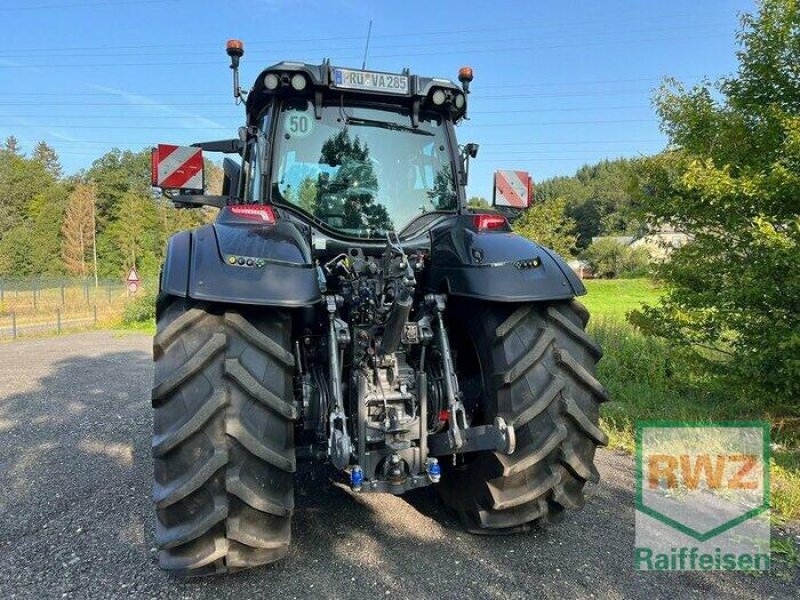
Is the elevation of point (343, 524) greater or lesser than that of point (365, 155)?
lesser

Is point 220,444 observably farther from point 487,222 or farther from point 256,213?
point 487,222

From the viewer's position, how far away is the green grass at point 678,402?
4.32m

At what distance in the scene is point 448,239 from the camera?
3.11 meters

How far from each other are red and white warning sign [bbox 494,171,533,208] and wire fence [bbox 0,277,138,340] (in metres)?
22.9

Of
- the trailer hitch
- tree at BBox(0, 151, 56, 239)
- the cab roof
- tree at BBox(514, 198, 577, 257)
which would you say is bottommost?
the trailer hitch

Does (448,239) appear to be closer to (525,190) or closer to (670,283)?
(525,190)

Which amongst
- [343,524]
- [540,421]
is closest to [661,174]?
[540,421]

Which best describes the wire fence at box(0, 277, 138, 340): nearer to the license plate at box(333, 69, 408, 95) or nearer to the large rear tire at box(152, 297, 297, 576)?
the license plate at box(333, 69, 408, 95)

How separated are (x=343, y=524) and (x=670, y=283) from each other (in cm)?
455

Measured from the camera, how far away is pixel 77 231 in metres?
50.3

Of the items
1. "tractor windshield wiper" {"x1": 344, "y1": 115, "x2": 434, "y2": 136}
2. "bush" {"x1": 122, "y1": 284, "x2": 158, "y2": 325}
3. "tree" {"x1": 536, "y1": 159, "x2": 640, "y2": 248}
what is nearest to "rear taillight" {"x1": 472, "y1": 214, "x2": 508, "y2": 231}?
"tractor windshield wiper" {"x1": 344, "y1": 115, "x2": 434, "y2": 136}

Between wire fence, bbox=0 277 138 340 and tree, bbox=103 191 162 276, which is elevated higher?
tree, bbox=103 191 162 276

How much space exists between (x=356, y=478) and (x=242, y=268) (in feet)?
3.56

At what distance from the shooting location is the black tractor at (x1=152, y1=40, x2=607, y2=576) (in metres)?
2.43
